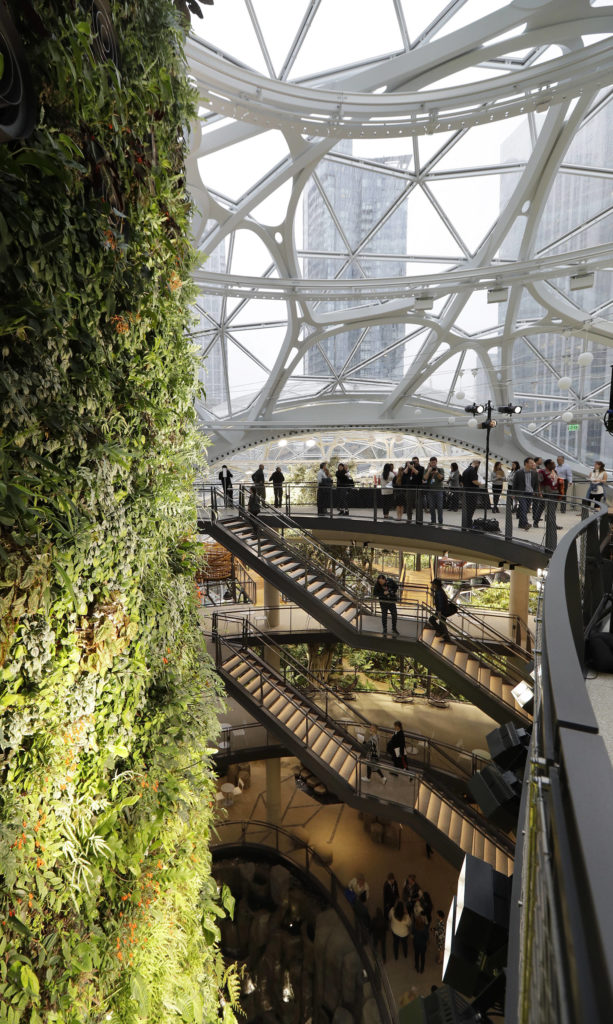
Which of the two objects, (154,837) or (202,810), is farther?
(202,810)

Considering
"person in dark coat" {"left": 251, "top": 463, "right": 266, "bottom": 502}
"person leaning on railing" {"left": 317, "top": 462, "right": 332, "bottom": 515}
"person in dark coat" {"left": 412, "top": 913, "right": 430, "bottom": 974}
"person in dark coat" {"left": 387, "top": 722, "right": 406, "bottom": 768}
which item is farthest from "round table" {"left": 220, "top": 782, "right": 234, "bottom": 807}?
"person in dark coat" {"left": 251, "top": 463, "right": 266, "bottom": 502}

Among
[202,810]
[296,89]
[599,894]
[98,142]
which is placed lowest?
[202,810]

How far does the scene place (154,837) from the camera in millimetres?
3455

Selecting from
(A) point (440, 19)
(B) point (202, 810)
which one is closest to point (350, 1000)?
(B) point (202, 810)

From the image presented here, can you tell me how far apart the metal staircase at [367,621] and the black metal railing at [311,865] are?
18.6ft

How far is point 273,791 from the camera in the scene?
17312 mm

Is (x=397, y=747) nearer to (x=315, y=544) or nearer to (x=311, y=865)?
(x=311, y=865)

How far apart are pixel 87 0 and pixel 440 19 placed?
Answer: 13199 mm

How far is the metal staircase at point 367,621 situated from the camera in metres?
12.8

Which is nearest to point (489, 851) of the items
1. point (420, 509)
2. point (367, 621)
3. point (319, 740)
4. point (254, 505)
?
point (319, 740)

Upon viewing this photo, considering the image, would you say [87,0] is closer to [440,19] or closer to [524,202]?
[440,19]

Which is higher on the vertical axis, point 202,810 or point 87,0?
point 87,0

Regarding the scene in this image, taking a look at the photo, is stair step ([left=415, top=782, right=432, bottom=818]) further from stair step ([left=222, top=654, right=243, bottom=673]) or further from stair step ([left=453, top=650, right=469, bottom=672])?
stair step ([left=222, top=654, right=243, bottom=673])

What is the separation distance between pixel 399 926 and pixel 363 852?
3.41m
